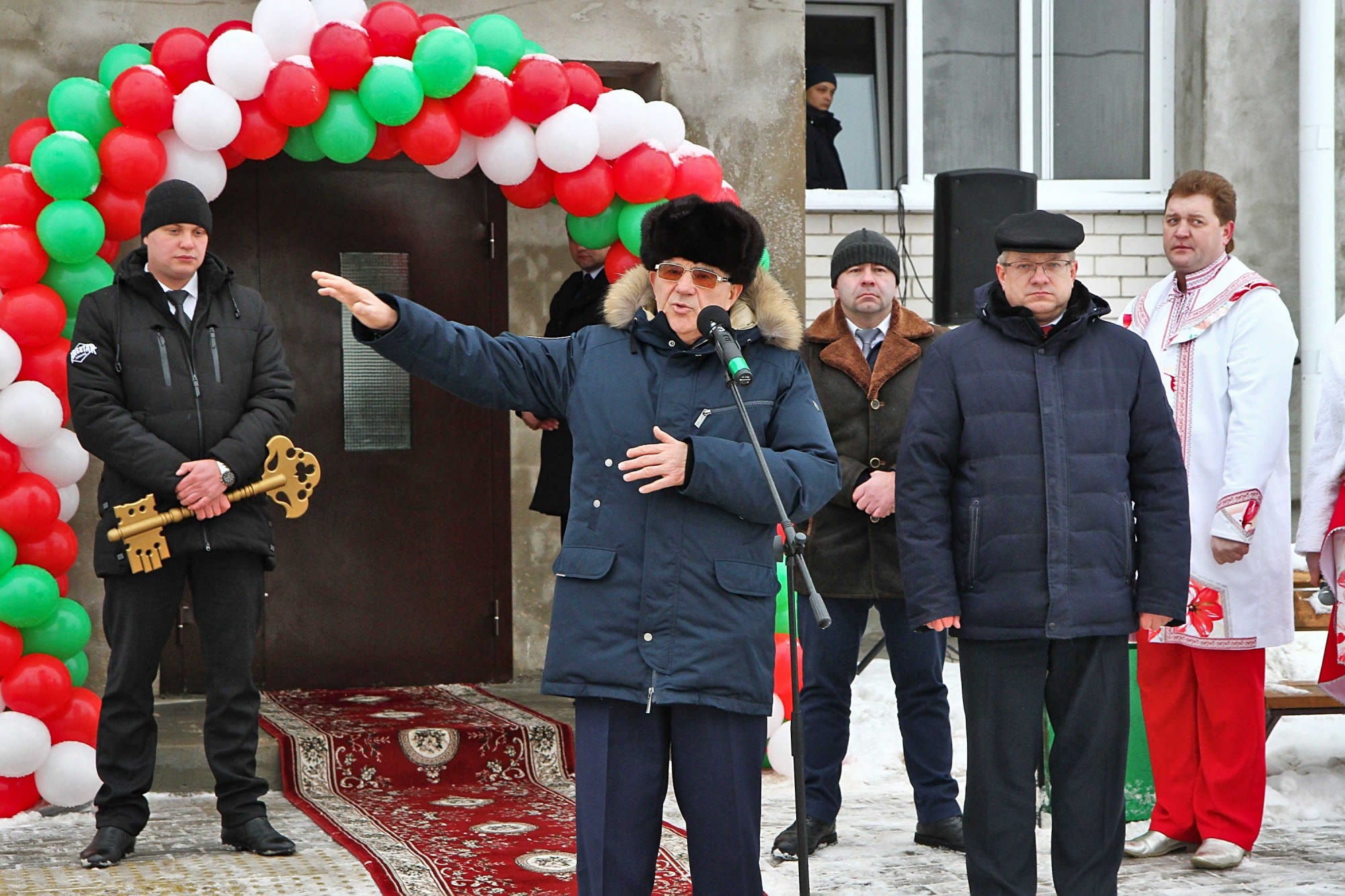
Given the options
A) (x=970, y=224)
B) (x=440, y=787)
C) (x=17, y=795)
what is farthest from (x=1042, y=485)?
(x=970, y=224)

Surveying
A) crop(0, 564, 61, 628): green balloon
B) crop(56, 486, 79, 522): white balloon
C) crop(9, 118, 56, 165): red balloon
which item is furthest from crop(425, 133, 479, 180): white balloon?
crop(0, 564, 61, 628): green balloon

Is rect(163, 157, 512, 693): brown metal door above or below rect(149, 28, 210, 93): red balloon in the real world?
below

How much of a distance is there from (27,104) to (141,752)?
8.63 feet

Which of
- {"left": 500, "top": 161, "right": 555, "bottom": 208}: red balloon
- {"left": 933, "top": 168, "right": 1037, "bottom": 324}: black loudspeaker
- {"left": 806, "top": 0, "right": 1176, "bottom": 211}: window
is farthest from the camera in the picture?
{"left": 806, "top": 0, "right": 1176, "bottom": 211}: window

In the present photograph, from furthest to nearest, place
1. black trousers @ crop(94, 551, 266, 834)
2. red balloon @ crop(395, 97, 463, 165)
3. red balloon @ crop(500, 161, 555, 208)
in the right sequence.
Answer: red balloon @ crop(500, 161, 555, 208), red balloon @ crop(395, 97, 463, 165), black trousers @ crop(94, 551, 266, 834)

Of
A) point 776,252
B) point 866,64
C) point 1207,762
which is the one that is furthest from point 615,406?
point 866,64

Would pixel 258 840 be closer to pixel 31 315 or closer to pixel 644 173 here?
pixel 31 315

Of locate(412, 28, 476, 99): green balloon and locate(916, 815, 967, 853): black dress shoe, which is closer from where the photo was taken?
locate(916, 815, 967, 853): black dress shoe

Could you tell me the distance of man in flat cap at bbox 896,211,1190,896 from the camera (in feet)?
12.6

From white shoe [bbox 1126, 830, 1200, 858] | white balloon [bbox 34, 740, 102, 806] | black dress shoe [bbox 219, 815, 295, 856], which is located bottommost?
white shoe [bbox 1126, 830, 1200, 858]

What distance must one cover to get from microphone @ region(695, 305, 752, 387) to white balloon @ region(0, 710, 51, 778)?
298 centimetres

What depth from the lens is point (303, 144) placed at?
18.3ft

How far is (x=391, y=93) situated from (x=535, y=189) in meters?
0.74

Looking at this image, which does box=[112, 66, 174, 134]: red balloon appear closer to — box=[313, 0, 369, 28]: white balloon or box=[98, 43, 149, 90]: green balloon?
box=[98, 43, 149, 90]: green balloon
